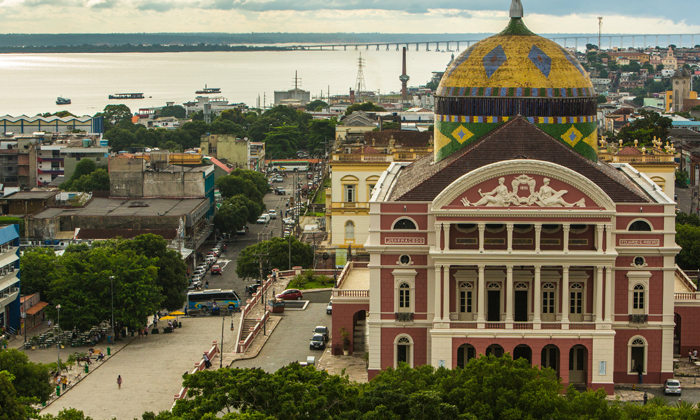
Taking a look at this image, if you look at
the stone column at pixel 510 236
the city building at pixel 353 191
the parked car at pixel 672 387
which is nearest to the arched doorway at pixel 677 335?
the parked car at pixel 672 387

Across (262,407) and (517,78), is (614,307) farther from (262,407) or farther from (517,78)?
(262,407)

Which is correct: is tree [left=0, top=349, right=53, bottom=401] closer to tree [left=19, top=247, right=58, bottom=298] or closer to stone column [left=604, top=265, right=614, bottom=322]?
tree [left=19, top=247, right=58, bottom=298]

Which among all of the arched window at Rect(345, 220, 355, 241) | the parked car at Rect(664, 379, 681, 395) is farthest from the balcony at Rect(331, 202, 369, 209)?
the parked car at Rect(664, 379, 681, 395)

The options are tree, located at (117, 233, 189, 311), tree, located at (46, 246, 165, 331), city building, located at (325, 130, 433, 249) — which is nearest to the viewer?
tree, located at (46, 246, 165, 331)

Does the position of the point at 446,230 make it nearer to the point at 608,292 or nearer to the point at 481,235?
the point at 481,235

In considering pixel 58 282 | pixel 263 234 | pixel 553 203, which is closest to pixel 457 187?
pixel 553 203

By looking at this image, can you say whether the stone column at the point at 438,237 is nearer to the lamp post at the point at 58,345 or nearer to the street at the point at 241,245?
the lamp post at the point at 58,345

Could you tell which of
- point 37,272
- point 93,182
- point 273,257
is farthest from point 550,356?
point 93,182
